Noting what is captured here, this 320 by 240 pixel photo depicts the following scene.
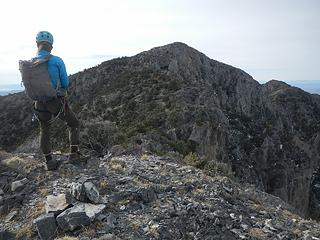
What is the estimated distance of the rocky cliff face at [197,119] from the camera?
29000 millimetres

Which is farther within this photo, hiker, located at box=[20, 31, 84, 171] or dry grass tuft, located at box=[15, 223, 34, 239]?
hiker, located at box=[20, 31, 84, 171]

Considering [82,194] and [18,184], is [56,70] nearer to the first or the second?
[18,184]

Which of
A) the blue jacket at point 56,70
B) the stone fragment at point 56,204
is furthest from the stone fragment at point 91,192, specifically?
the blue jacket at point 56,70

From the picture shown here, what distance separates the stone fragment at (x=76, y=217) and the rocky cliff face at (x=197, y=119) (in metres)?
6.34

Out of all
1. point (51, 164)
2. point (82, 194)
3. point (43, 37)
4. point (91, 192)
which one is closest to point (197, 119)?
point (51, 164)

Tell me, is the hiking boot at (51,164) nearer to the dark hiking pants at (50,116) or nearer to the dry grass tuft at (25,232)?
the dark hiking pants at (50,116)

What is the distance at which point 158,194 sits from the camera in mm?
9109

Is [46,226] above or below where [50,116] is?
below

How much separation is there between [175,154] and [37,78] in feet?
26.7

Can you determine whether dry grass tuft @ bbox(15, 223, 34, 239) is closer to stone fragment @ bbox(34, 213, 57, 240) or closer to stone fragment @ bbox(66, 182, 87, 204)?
stone fragment @ bbox(34, 213, 57, 240)

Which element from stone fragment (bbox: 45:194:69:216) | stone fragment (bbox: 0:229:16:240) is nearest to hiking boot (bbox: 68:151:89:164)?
stone fragment (bbox: 45:194:69:216)

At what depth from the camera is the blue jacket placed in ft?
31.4

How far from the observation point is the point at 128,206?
27.4ft

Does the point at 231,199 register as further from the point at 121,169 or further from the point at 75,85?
the point at 75,85
